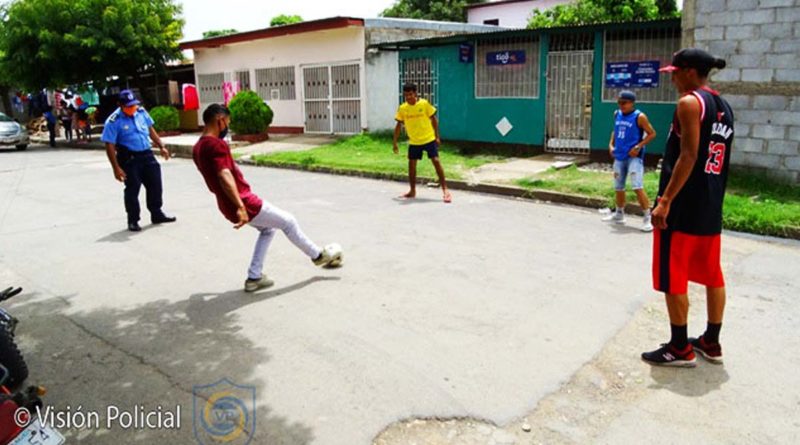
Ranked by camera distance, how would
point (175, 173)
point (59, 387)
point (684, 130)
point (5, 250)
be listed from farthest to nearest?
point (175, 173)
point (5, 250)
point (59, 387)
point (684, 130)

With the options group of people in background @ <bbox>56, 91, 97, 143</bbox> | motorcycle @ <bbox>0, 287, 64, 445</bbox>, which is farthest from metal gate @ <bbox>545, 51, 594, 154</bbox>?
group of people in background @ <bbox>56, 91, 97, 143</bbox>

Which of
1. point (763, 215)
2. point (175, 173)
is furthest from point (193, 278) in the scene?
point (175, 173)

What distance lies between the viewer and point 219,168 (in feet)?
15.9

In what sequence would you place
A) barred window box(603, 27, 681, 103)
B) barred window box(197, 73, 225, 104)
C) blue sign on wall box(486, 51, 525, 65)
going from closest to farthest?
barred window box(603, 27, 681, 103)
blue sign on wall box(486, 51, 525, 65)
barred window box(197, 73, 225, 104)

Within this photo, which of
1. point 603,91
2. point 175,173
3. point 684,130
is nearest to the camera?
point 684,130

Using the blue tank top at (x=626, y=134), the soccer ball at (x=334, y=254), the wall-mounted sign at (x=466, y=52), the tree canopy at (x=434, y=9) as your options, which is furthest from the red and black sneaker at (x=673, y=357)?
the tree canopy at (x=434, y=9)

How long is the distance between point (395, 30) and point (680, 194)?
1508 cm

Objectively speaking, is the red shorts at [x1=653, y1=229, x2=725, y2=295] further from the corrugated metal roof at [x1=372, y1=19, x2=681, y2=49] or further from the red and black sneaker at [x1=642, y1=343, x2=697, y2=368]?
the corrugated metal roof at [x1=372, y1=19, x2=681, y2=49]

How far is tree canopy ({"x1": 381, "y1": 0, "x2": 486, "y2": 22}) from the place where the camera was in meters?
37.8

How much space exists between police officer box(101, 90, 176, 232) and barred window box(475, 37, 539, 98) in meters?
7.59

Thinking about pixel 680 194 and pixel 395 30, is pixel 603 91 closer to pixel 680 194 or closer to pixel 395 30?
pixel 395 30

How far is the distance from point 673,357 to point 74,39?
21.9 metres

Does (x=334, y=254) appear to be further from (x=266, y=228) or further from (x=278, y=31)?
(x=278, y=31)

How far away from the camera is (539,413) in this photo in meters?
3.29
